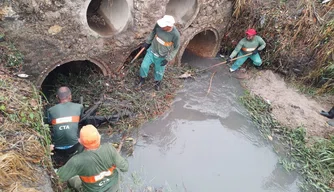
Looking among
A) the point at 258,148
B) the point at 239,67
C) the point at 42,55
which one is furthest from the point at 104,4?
the point at 258,148

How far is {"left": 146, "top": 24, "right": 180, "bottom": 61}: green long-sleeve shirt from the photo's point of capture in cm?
648

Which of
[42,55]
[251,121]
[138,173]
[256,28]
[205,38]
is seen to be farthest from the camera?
[205,38]

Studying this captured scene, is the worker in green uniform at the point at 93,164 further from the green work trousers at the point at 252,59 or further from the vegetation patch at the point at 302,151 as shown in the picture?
the green work trousers at the point at 252,59

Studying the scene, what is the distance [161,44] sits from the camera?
6559 mm

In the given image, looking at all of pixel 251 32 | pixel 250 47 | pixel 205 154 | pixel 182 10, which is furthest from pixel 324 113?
pixel 182 10

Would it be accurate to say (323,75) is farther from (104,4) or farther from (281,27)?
(104,4)

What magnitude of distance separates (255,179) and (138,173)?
2.22 metres

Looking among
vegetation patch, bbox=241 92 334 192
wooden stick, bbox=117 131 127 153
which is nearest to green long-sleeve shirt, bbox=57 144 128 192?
wooden stick, bbox=117 131 127 153

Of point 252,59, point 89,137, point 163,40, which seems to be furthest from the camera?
point 252,59

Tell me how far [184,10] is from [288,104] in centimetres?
367

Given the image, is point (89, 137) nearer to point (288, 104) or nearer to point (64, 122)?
point (64, 122)

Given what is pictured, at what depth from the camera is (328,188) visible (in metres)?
5.51

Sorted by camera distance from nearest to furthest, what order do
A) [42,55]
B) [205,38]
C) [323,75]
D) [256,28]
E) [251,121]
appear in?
1. [42,55]
2. [251,121]
3. [323,75]
4. [256,28]
5. [205,38]

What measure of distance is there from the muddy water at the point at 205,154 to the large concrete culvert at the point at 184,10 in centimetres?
208
